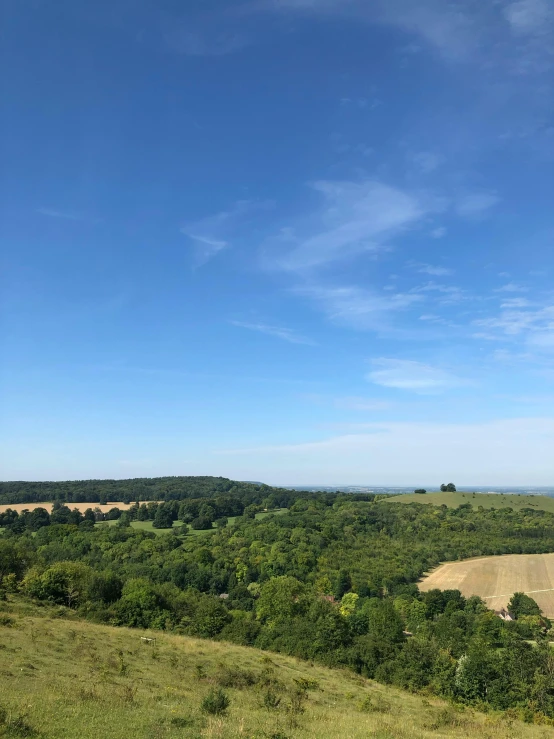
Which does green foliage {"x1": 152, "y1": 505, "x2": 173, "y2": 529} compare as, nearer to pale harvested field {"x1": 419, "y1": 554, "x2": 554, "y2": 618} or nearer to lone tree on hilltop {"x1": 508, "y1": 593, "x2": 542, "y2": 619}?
pale harvested field {"x1": 419, "y1": 554, "x2": 554, "y2": 618}

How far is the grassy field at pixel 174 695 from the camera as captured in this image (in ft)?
57.6

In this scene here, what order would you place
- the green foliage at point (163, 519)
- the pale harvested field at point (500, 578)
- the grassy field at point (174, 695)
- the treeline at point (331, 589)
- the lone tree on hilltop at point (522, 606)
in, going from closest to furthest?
the grassy field at point (174, 695) → the treeline at point (331, 589) → the lone tree on hilltop at point (522, 606) → the pale harvested field at point (500, 578) → the green foliage at point (163, 519)

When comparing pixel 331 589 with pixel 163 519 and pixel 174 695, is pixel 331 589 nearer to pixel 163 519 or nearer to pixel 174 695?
pixel 163 519

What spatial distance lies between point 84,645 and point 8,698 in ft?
64.6

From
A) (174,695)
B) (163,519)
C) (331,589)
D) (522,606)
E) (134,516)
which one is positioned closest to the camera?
(174,695)

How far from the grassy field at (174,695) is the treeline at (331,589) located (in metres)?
8.78

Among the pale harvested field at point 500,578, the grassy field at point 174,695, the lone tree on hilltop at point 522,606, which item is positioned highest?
the grassy field at point 174,695

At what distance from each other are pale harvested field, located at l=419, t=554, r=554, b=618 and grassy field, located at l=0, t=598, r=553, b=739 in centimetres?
6990

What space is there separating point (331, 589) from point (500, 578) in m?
44.6

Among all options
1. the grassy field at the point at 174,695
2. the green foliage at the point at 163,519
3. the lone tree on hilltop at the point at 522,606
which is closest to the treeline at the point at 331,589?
the lone tree on hilltop at the point at 522,606

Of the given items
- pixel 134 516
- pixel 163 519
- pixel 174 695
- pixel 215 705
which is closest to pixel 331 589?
pixel 163 519

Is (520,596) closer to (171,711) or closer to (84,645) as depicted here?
(84,645)

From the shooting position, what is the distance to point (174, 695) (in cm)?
2531

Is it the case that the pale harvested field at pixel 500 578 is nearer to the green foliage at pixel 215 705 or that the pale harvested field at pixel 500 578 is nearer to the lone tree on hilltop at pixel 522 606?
the lone tree on hilltop at pixel 522 606
